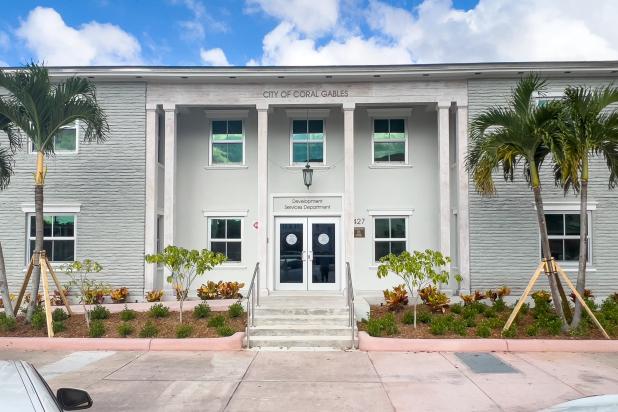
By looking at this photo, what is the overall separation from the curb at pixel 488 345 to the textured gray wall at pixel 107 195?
7.68 meters

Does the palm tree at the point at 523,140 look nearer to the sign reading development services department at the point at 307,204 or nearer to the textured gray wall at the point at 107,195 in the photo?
the sign reading development services department at the point at 307,204

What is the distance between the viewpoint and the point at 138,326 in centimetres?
1070

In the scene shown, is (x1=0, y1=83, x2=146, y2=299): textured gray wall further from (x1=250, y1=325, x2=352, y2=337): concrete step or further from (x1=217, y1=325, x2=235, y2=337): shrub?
(x1=250, y1=325, x2=352, y2=337): concrete step

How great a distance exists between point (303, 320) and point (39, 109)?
6947 millimetres

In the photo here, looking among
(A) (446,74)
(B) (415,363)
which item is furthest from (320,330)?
(A) (446,74)

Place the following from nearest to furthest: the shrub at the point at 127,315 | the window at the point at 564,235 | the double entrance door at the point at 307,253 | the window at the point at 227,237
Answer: the shrub at the point at 127,315 < the window at the point at 564,235 < the double entrance door at the point at 307,253 < the window at the point at 227,237

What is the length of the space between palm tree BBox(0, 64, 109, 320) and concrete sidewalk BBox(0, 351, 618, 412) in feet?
10.5

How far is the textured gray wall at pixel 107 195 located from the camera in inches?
565

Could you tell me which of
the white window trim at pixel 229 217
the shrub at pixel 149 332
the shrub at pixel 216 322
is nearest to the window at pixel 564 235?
the white window trim at pixel 229 217

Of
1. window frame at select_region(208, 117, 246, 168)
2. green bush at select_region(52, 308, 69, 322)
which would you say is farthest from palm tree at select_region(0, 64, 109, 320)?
window frame at select_region(208, 117, 246, 168)

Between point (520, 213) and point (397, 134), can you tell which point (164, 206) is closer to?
point (397, 134)

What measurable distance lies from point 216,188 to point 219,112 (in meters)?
2.30

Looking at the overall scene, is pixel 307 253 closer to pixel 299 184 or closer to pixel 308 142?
pixel 299 184

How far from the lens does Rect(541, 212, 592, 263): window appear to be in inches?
577
